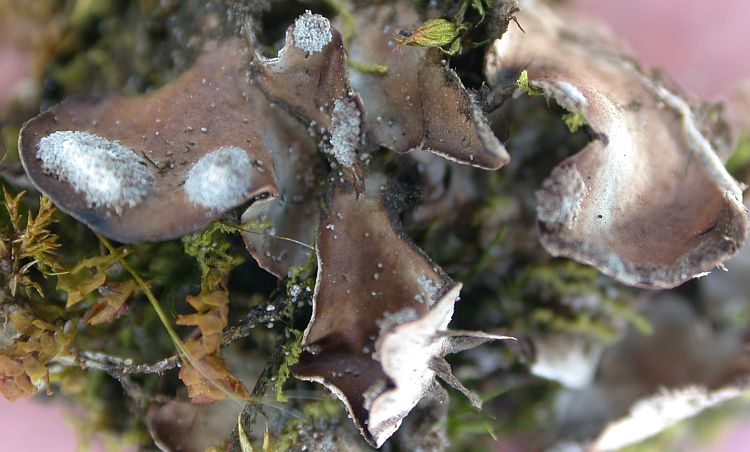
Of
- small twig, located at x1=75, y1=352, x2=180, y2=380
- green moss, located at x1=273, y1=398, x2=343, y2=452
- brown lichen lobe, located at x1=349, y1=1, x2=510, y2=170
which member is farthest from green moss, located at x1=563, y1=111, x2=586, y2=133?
small twig, located at x1=75, y1=352, x2=180, y2=380

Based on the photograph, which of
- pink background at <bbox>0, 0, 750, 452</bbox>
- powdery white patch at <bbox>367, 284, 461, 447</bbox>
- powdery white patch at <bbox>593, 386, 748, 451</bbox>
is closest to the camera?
powdery white patch at <bbox>367, 284, 461, 447</bbox>

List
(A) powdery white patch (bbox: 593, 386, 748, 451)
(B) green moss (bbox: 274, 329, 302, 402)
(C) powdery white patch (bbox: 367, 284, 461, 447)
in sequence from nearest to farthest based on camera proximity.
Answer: (C) powdery white patch (bbox: 367, 284, 461, 447) → (B) green moss (bbox: 274, 329, 302, 402) → (A) powdery white patch (bbox: 593, 386, 748, 451)

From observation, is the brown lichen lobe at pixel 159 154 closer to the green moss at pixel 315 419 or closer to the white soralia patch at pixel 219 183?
the white soralia patch at pixel 219 183

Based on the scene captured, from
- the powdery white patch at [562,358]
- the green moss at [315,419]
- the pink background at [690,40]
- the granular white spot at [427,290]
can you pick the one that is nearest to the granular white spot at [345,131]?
the granular white spot at [427,290]

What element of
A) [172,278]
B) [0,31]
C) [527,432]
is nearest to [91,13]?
[0,31]

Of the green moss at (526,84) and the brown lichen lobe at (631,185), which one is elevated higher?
the green moss at (526,84)

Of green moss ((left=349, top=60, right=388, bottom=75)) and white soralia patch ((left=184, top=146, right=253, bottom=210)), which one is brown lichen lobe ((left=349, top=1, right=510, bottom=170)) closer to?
green moss ((left=349, top=60, right=388, bottom=75))

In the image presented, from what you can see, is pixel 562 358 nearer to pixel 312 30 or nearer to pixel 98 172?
pixel 312 30
